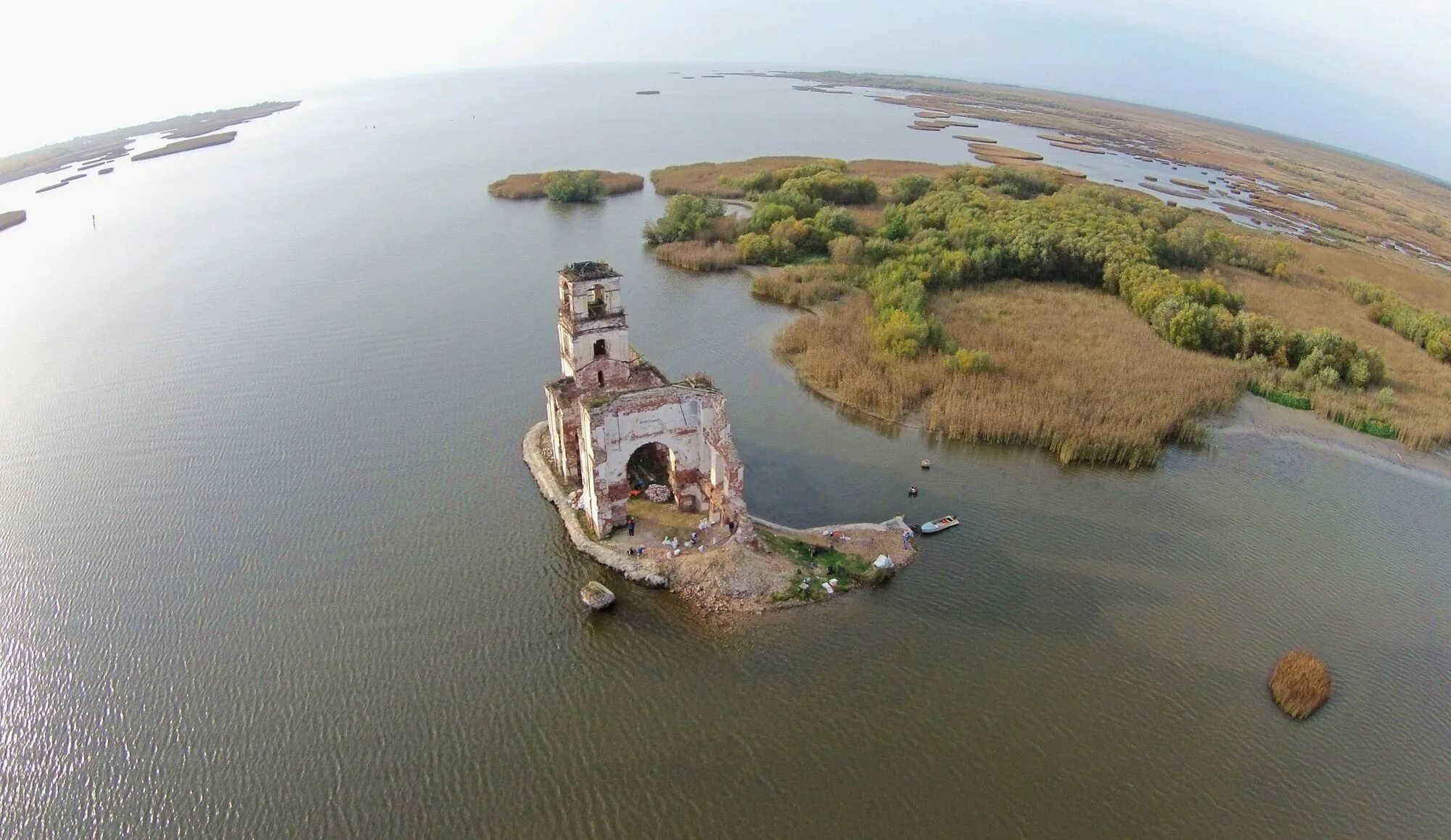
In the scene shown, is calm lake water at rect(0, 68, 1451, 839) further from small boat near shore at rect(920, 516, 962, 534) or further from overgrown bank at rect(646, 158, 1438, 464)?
overgrown bank at rect(646, 158, 1438, 464)

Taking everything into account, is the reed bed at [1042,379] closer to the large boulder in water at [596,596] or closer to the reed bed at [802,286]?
the reed bed at [802,286]

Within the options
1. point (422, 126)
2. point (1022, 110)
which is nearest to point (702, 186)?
point (422, 126)

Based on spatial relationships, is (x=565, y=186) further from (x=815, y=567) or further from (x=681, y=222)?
(x=815, y=567)

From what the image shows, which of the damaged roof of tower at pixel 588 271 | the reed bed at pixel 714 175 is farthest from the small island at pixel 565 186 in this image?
the damaged roof of tower at pixel 588 271

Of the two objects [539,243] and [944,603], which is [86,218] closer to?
[539,243]

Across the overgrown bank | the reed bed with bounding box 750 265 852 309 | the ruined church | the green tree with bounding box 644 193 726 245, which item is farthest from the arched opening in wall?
the green tree with bounding box 644 193 726 245

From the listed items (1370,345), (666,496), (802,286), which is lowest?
(666,496)

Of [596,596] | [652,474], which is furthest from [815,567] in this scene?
[652,474]
